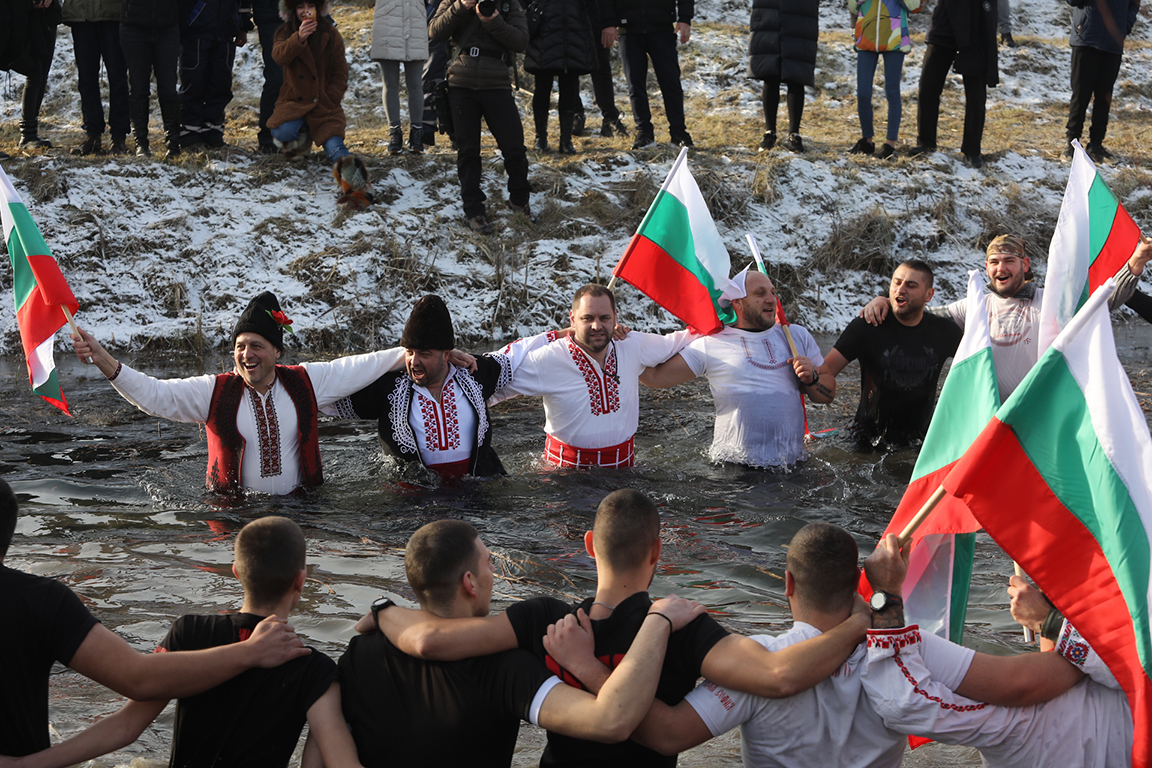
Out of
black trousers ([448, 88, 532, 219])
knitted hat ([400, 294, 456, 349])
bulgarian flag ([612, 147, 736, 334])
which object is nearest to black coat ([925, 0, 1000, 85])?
black trousers ([448, 88, 532, 219])

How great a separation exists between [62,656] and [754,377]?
527 cm

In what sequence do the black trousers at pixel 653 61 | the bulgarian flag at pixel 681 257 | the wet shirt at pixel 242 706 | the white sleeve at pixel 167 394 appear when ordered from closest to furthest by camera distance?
1. the wet shirt at pixel 242 706
2. the white sleeve at pixel 167 394
3. the bulgarian flag at pixel 681 257
4. the black trousers at pixel 653 61

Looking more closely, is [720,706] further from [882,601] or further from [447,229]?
[447,229]

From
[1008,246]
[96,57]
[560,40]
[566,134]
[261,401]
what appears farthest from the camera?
[566,134]

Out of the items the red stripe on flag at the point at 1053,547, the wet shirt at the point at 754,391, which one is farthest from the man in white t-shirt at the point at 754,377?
the red stripe on flag at the point at 1053,547

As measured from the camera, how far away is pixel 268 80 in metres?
12.9

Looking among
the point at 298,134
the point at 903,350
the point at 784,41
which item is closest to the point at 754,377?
the point at 903,350

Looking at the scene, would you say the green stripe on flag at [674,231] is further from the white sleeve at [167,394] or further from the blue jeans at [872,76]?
the blue jeans at [872,76]

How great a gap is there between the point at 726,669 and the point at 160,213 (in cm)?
1118

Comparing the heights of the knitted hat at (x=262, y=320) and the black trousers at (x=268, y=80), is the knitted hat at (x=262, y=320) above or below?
below

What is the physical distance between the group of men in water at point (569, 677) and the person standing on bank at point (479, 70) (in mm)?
8509

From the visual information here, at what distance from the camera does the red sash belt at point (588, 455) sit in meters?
7.61

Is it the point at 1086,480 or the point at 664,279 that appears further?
the point at 664,279

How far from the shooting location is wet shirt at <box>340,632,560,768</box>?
10.5 feet
